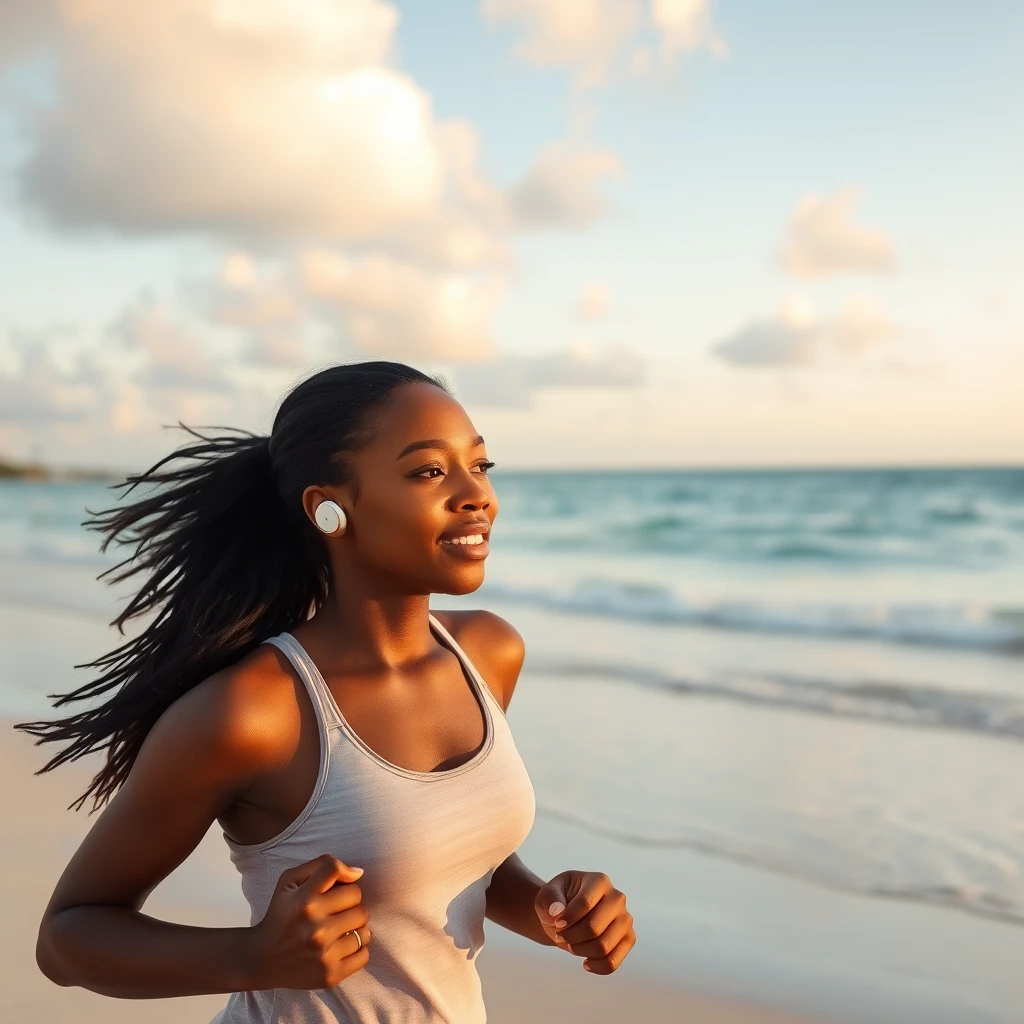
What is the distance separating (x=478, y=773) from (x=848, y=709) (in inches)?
277

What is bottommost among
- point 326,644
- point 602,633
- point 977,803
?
point 977,803

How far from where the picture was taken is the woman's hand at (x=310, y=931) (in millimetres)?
1648

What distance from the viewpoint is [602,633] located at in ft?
41.9

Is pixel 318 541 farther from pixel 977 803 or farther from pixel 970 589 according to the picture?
pixel 970 589

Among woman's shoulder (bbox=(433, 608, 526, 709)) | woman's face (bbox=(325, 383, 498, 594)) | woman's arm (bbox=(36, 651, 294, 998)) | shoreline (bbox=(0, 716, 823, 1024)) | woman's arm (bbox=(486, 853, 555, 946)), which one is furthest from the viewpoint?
shoreline (bbox=(0, 716, 823, 1024))

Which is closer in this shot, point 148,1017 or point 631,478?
point 148,1017

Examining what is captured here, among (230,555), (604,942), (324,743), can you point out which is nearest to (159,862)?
(324,743)

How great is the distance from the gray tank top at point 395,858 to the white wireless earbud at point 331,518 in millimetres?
216

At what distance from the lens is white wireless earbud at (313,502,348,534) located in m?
A: 2.09

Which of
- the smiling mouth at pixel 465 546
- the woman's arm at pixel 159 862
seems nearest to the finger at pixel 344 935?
the woman's arm at pixel 159 862

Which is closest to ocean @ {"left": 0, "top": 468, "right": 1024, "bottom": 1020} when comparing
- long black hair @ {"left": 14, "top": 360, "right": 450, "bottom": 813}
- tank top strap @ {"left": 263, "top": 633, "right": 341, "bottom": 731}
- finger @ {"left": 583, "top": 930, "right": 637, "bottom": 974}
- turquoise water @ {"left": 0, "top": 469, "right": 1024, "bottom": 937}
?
turquoise water @ {"left": 0, "top": 469, "right": 1024, "bottom": 937}

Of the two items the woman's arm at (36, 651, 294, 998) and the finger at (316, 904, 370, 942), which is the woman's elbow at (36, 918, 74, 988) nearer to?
the woman's arm at (36, 651, 294, 998)

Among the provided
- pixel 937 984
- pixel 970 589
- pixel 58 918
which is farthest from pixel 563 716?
pixel 970 589

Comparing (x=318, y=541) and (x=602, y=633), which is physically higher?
(x=602, y=633)
